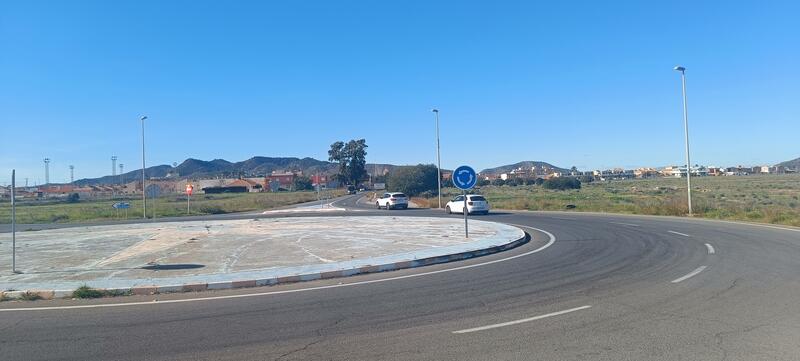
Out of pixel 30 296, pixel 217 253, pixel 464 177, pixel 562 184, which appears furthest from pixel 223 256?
pixel 562 184

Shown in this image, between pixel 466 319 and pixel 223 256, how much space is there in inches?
401

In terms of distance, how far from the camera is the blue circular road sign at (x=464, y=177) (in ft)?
63.0

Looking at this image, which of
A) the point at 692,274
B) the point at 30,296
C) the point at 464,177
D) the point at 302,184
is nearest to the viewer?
the point at 30,296

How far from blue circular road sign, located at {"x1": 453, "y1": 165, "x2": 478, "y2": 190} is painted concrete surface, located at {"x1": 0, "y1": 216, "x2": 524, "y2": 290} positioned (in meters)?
1.92

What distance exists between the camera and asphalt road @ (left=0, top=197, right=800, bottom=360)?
652 centimetres

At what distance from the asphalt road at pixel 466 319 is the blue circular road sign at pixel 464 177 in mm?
6142

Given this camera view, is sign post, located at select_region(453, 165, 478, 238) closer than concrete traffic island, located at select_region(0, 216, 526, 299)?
No

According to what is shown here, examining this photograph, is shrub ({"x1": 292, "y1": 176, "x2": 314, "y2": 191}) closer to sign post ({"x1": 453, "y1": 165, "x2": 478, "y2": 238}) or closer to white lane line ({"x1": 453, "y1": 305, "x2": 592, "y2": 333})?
sign post ({"x1": 453, "y1": 165, "x2": 478, "y2": 238})

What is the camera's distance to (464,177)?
63.5 feet

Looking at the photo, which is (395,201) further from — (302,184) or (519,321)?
(302,184)

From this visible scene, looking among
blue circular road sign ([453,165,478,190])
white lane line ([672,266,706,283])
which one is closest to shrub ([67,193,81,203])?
blue circular road sign ([453,165,478,190])

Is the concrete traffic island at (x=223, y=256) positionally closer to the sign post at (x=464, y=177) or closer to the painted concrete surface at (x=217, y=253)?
the painted concrete surface at (x=217, y=253)

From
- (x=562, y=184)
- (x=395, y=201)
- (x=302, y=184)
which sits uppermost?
(x=302, y=184)

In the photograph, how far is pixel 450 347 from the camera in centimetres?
659
